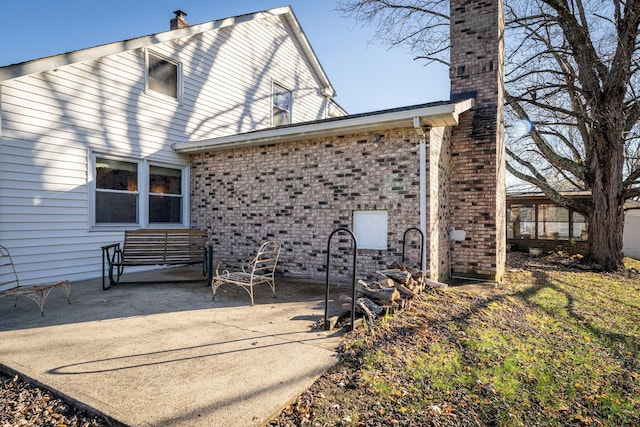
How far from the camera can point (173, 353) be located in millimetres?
3256

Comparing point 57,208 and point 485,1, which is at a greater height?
point 485,1

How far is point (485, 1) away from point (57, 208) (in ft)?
30.1

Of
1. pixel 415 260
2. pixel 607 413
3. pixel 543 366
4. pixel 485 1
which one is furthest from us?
pixel 485 1

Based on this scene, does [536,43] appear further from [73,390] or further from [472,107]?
[73,390]

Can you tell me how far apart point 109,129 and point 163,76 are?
1960 millimetres

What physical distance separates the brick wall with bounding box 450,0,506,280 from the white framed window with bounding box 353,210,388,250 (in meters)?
1.99

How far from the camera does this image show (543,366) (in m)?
3.54

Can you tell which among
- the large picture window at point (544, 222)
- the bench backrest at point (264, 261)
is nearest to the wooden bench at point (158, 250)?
the bench backrest at point (264, 261)

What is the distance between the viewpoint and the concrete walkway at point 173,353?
2393 mm

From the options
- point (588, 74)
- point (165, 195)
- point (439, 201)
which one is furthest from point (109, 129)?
point (588, 74)

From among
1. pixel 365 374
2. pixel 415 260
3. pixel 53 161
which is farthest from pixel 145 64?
pixel 365 374

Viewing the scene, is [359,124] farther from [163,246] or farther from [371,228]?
[163,246]

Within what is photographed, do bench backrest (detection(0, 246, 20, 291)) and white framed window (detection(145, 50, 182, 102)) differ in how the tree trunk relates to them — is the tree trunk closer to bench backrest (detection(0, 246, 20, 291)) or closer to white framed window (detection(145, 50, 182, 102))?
A: white framed window (detection(145, 50, 182, 102))

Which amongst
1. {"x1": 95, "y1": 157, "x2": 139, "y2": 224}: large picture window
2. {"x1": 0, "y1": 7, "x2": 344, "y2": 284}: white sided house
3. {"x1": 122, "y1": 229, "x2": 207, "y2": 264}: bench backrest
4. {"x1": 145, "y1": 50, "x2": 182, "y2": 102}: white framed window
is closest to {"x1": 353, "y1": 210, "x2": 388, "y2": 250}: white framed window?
{"x1": 122, "y1": 229, "x2": 207, "y2": 264}: bench backrest
